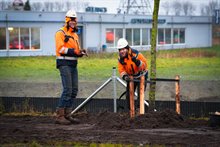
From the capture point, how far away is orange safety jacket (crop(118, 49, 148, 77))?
11844 mm

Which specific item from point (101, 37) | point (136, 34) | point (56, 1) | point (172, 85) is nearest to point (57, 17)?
point (56, 1)

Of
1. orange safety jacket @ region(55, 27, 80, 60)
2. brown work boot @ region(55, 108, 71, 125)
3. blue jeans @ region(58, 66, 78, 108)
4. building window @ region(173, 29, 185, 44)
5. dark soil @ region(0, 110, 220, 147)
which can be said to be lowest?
dark soil @ region(0, 110, 220, 147)

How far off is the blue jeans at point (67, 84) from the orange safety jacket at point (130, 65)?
1015 millimetres

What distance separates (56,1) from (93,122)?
38.5m

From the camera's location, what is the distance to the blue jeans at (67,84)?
1166 centimetres

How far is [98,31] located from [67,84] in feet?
134

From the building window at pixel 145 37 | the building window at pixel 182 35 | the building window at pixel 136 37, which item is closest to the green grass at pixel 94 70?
the building window at pixel 136 37

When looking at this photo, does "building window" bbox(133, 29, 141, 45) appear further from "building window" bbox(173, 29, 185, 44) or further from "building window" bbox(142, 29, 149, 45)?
"building window" bbox(173, 29, 185, 44)

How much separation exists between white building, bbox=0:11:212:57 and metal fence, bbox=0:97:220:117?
29.7m

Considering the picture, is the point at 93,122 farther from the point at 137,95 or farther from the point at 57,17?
the point at 57,17

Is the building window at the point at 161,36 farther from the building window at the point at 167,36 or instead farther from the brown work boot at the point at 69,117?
the brown work boot at the point at 69,117

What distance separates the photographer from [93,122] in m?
11.6

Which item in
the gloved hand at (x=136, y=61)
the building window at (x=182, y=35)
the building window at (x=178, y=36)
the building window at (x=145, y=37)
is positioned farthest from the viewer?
the building window at (x=182, y=35)

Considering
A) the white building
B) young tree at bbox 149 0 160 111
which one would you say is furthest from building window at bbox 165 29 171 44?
young tree at bbox 149 0 160 111
